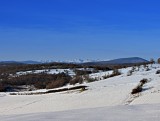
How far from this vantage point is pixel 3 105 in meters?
20.5

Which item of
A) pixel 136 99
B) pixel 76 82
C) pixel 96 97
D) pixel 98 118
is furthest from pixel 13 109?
pixel 76 82

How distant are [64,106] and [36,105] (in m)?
1.80

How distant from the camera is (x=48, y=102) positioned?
19.5 meters

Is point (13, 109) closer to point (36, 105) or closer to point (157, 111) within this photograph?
point (36, 105)

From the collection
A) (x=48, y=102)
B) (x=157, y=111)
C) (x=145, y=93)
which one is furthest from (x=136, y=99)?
(x=157, y=111)

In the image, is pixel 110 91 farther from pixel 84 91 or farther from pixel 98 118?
pixel 98 118

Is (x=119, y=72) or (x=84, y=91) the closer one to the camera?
(x=84, y=91)

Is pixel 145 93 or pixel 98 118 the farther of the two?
pixel 145 93

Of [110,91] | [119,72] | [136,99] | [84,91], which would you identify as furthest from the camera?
[119,72]

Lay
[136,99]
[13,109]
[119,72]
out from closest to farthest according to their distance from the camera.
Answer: [136,99] → [13,109] → [119,72]

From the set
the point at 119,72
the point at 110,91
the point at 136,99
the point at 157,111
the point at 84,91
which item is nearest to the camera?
the point at 157,111

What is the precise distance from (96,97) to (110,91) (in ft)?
4.93

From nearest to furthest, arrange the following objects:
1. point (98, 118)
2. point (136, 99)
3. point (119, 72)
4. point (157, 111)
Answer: point (98, 118)
point (157, 111)
point (136, 99)
point (119, 72)

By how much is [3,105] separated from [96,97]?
191 inches
